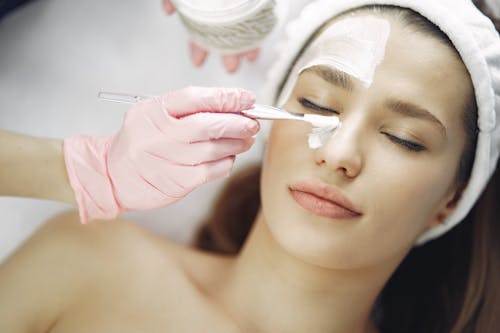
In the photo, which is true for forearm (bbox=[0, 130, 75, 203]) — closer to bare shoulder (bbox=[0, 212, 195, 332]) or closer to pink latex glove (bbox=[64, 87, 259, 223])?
pink latex glove (bbox=[64, 87, 259, 223])

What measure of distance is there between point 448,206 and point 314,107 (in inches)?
18.2

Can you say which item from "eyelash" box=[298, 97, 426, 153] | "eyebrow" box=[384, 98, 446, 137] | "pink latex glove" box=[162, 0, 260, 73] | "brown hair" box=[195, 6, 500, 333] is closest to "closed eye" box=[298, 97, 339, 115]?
"eyelash" box=[298, 97, 426, 153]

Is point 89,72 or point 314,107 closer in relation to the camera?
point 314,107

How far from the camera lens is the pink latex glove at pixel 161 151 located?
1.10 meters

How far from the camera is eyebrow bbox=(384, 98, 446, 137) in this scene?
3.81 ft

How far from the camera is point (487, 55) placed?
1215 millimetres

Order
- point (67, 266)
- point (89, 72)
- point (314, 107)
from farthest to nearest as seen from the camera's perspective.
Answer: point (89, 72) < point (67, 266) < point (314, 107)

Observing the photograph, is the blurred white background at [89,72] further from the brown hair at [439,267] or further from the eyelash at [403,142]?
the eyelash at [403,142]

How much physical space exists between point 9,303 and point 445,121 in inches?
41.3

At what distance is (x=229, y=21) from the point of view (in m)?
1.32

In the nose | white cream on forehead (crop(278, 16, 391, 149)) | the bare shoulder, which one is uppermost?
white cream on forehead (crop(278, 16, 391, 149))

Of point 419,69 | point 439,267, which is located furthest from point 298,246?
point 439,267

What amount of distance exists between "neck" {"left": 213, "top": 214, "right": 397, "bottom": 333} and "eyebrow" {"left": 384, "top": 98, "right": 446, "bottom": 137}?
39 cm

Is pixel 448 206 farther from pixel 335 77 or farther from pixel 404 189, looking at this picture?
pixel 335 77
